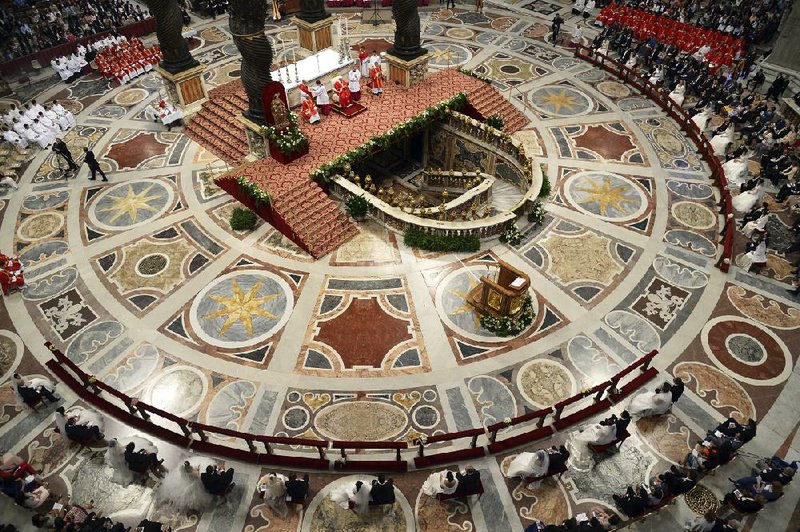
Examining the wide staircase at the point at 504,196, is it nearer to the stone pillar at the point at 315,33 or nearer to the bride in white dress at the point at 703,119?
the bride in white dress at the point at 703,119

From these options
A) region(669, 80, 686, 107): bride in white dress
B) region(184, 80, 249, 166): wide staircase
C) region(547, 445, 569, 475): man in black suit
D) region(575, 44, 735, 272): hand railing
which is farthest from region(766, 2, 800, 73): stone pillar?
region(184, 80, 249, 166): wide staircase

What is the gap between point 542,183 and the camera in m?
16.3

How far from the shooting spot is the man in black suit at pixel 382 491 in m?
8.99

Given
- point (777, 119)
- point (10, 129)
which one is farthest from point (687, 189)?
point (10, 129)

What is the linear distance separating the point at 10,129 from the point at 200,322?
1285 centimetres

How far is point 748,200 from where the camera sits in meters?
15.5

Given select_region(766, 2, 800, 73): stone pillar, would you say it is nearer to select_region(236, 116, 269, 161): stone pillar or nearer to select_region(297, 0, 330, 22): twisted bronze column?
select_region(297, 0, 330, 22): twisted bronze column

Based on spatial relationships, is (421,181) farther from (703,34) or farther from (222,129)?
(703,34)

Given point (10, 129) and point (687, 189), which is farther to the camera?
point (10, 129)

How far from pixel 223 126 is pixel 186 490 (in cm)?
1349

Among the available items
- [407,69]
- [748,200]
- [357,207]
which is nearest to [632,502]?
[357,207]

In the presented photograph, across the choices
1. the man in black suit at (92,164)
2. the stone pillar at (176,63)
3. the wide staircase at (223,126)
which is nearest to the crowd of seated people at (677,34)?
the wide staircase at (223,126)

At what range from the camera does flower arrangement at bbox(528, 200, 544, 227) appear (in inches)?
601

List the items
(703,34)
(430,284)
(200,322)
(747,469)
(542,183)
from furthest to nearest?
(703,34) → (542,183) → (430,284) → (200,322) → (747,469)
